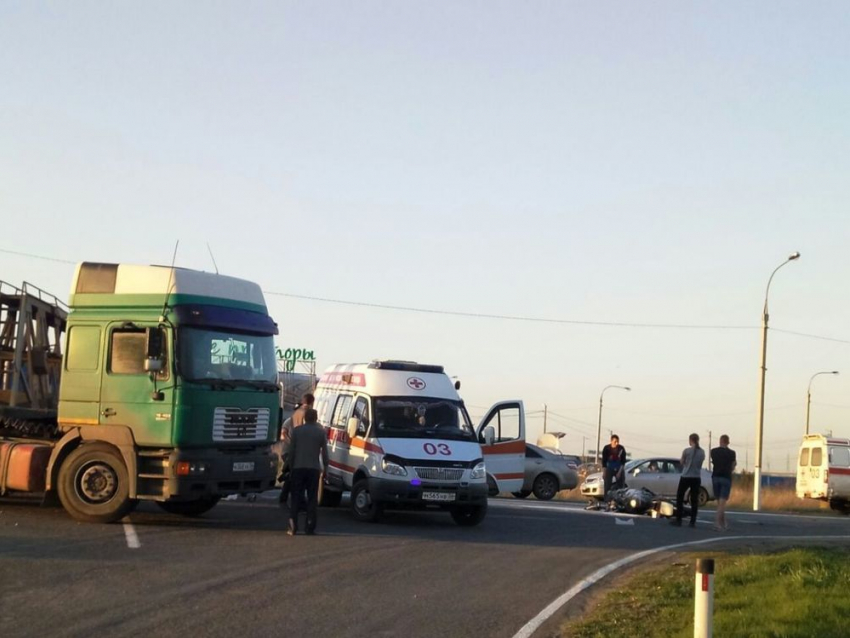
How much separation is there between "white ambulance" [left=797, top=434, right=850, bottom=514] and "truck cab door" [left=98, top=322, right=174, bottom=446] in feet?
86.5

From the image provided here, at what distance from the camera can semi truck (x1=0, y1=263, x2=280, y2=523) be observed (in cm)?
1490

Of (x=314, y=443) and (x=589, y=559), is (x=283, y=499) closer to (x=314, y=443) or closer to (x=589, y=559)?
(x=314, y=443)

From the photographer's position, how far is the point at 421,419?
A: 703 inches

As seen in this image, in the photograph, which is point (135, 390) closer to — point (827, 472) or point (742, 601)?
point (742, 601)

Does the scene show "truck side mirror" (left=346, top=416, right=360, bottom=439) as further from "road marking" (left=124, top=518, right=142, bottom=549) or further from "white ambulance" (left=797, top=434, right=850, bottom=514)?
"white ambulance" (left=797, top=434, right=850, bottom=514)

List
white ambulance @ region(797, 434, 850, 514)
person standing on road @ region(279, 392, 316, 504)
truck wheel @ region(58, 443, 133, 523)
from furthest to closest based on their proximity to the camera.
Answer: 1. white ambulance @ region(797, 434, 850, 514)
2. person standing on road @ region(279, 392, 316, 504)
3. truck wheel @ region(58, 443, 133, 523)

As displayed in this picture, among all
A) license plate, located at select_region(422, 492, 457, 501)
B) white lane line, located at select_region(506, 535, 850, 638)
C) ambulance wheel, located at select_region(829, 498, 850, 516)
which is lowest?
ambulance wheel, located at select_region(829, 498, 850, 516)

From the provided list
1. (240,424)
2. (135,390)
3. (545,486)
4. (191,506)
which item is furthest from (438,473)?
(545,486)

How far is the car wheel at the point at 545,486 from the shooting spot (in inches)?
1196

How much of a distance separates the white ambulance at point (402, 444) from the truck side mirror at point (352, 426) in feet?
0.06

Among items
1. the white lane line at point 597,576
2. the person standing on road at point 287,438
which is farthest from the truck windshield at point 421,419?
the white lane line at point 597,576

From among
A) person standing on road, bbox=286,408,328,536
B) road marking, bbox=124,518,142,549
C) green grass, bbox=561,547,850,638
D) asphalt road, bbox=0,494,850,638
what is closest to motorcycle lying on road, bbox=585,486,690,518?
asphalt road, bbox=0,494,850,638

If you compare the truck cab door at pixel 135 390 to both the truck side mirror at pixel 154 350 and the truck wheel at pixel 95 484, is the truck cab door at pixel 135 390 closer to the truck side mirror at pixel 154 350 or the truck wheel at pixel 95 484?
the truck side mirror at pixel 154 350

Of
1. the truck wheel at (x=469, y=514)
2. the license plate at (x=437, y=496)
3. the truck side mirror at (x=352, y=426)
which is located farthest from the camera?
the truck side mirror at (x=352, y=426)
